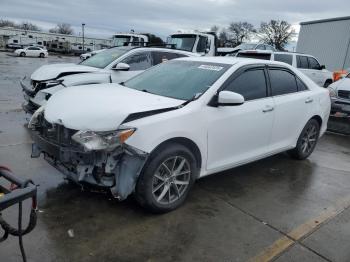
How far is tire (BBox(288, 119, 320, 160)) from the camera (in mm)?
5900

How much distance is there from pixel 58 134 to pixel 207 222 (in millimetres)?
1829

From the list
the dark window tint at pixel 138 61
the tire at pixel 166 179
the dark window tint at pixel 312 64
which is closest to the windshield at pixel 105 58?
the dark window tint at pixel 138 61

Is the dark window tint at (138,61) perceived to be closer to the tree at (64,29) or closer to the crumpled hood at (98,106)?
the crumpled hood at (98,106)

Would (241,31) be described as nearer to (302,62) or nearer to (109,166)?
(302,62)

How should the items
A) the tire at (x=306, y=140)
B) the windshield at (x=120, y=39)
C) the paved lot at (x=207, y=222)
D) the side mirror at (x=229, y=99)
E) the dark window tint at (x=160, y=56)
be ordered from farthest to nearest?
the windshield at (x=120, y=39), the dark window tint at (x=160, y=56), the tire at (x=306, y=140), the side mirror at (x=229, y=99), the paved lot at (x=207, y=222)

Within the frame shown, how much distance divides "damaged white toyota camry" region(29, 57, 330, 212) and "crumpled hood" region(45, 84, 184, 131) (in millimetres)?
11

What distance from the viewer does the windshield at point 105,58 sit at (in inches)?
331

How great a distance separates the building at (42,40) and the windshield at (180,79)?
182 ft

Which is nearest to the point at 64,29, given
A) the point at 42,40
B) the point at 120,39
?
the point at 42,40

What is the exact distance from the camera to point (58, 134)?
372 cm

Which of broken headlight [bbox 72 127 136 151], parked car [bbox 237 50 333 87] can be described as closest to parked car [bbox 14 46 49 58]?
parked car [bbox 237 50 333 87]

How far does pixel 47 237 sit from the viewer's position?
3365 mm

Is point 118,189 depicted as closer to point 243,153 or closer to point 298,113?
point 243,153

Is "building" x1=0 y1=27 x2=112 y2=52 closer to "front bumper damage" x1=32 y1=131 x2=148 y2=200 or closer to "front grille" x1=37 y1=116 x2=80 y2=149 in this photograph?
"front grille" x1=37 y1=116 x2=80 y2=149
